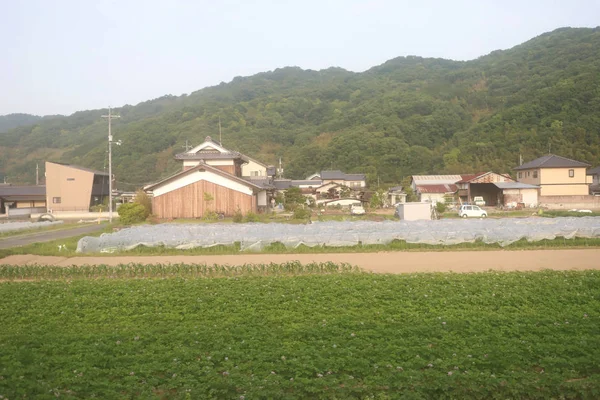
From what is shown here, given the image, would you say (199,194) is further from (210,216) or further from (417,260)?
(417,260)

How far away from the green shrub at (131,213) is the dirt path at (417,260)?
10.9 meters

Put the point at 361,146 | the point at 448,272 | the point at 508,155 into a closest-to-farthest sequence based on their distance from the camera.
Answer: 1. the point at 448,272
2. the point at 508,155
3. the point at 361,146

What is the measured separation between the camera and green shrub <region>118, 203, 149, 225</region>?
2636 cm

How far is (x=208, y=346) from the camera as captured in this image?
242 inches

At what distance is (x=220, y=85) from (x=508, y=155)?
298ft

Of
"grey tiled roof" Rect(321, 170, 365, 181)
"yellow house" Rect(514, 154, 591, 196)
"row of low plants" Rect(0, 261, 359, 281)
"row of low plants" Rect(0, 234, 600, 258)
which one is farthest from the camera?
"grey tiled roof" Rect(321, 170, 365, 181)

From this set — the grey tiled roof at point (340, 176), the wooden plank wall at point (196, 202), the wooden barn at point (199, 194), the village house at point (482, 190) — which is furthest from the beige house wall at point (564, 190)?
the wooden plank wall at point (196, 202)

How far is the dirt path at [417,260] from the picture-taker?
11.9m

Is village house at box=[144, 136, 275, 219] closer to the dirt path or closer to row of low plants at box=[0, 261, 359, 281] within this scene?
the dirt path

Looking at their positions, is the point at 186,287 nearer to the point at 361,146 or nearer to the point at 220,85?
the point at 361,146

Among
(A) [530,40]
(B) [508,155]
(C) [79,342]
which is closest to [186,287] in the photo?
(C) [79,342]

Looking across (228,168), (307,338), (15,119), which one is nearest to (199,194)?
(228,168)

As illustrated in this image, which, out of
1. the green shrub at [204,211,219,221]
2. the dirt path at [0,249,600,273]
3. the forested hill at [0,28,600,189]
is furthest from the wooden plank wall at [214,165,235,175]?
the forested hill at [0,28,600,189]

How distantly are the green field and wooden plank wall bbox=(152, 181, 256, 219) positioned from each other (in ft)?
60.9
